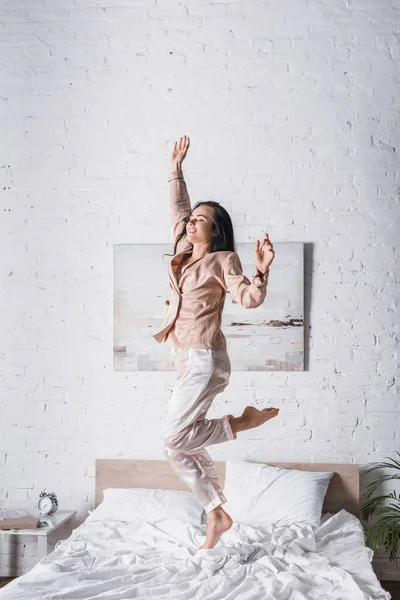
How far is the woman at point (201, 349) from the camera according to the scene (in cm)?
294

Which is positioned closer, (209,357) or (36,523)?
(209,357)

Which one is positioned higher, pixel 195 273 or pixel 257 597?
pixel 195 273

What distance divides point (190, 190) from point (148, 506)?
1.79 m

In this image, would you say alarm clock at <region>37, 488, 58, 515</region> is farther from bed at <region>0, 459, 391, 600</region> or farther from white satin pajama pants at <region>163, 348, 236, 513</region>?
white satin pajama pants at <region>163, 348, 236, 513</region>

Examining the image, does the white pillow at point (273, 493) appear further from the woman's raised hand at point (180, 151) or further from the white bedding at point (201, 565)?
the woman's raised hand at point (180, 151)

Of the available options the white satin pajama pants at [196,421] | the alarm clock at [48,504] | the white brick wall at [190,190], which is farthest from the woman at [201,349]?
the alarm clock at [48,504]

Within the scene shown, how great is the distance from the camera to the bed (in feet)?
8.70

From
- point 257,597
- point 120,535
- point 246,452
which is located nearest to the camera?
point 257,597

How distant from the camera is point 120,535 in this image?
3.48 metres

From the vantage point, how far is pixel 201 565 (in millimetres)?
2914

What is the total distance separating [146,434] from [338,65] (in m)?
2.40

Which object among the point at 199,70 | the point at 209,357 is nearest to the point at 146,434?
the point at 209,357

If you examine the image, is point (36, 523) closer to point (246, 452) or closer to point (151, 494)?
point (151, 494)

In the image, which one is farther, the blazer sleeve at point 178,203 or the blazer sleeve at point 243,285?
the blazer sleeve at point 178,203
